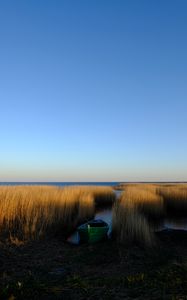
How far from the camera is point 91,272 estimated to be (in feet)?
25.3

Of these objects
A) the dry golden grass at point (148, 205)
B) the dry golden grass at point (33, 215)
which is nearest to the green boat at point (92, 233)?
the dry golden grass at point (33, 215)

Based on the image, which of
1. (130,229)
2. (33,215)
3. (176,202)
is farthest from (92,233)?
(176,202)

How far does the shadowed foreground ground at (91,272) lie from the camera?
231 inches

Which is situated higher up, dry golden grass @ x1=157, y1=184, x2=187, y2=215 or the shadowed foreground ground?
dry golden grass @ x1=157, y1=184, x2=187, y2=215

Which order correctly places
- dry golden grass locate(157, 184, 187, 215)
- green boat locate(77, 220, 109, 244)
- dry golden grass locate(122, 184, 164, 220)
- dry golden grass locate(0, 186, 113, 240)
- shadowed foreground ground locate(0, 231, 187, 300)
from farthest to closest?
dry golden grass locate(157, 184, 187, 215), dry golden grass locate(122, 184, 164, 220), green boat locate(77, 220, 109, 244), dry golden grass locate(0, 186, 113, 240), shadowed foreground ground locate(0, 231, 187, 300)

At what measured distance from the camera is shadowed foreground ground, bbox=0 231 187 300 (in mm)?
5863

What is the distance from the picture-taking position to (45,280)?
6848 millimetres

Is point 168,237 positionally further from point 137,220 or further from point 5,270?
point 5,270

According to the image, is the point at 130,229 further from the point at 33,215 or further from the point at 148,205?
the point at 148,205

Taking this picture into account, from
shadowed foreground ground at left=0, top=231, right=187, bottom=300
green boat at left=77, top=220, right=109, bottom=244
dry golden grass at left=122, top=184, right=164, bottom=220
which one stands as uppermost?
dry golden grass at left=122, top=184, right=164, bottom=220

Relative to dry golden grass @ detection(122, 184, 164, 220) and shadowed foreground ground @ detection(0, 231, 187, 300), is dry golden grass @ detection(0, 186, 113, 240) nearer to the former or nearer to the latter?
shadowed foreground ground @ detection(0, 231, 187, 300)

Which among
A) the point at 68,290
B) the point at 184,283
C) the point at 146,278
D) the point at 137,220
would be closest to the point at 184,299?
the point at 184,283

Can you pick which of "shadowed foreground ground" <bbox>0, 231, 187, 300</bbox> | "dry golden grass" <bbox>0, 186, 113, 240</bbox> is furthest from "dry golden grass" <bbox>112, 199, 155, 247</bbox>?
"dry golden grass" <bbox>0, 186, 113, 240</bbox>

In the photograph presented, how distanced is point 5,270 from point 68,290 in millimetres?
1676
